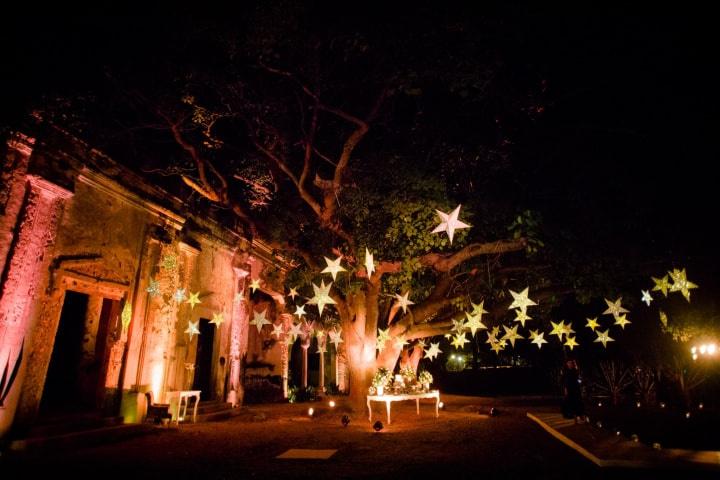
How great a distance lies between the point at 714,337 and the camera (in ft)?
41.1

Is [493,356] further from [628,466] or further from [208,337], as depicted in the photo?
[628,466]

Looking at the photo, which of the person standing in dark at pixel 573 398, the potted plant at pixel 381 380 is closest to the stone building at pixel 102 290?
the potted plant at pixel 381 380

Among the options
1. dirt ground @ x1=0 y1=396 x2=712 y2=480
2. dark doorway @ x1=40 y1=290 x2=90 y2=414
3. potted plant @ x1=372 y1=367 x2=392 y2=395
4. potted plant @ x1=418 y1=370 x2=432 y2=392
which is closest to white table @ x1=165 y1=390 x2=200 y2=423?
dirt ground @ x1=0 y1=396 x2=712 y2=480

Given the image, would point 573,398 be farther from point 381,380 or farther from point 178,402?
point 178,402

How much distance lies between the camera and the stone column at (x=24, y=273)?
641cm

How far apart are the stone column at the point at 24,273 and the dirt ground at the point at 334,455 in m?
1.43

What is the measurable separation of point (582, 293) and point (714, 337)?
17.4 ft

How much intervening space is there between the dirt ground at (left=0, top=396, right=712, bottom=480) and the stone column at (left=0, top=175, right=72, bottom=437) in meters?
1.43

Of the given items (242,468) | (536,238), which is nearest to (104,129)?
(242,468)

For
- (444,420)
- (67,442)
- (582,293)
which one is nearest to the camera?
(67,442)

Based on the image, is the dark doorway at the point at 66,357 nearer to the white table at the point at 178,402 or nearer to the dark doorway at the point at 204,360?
the white table at the point at 178,402

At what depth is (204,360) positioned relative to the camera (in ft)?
39.8

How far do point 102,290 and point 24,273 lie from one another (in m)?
1.63

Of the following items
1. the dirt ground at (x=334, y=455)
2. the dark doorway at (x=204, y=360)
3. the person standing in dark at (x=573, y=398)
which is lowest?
the dirt ground at (x=334, y=455)
